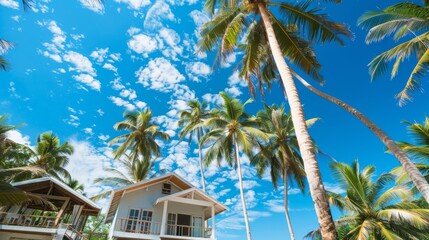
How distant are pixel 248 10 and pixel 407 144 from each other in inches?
424

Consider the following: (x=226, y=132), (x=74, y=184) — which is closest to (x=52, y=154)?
(x=74, y=184)

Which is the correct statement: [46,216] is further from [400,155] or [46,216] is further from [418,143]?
[418,143]

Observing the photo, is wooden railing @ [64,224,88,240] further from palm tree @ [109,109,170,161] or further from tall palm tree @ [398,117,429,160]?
tall palm tree @ [398,117,429,160]

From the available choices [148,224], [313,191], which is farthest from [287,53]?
[148,224]

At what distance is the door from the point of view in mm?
16297

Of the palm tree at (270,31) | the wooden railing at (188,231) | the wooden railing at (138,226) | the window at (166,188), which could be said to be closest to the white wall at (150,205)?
the window at (166,188)

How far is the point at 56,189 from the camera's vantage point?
15.7 metres

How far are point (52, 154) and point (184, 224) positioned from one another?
17661 mm

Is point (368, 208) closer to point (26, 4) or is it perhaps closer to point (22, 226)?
point (26, 4)

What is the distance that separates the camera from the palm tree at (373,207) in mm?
11320

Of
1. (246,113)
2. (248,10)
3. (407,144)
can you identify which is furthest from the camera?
(246,113)

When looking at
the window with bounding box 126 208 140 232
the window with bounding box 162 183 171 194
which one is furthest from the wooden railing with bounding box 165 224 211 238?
the window with bounding box 162 183 171 194

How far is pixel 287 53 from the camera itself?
33.2 feet

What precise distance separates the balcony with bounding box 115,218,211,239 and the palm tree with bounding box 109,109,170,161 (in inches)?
399
